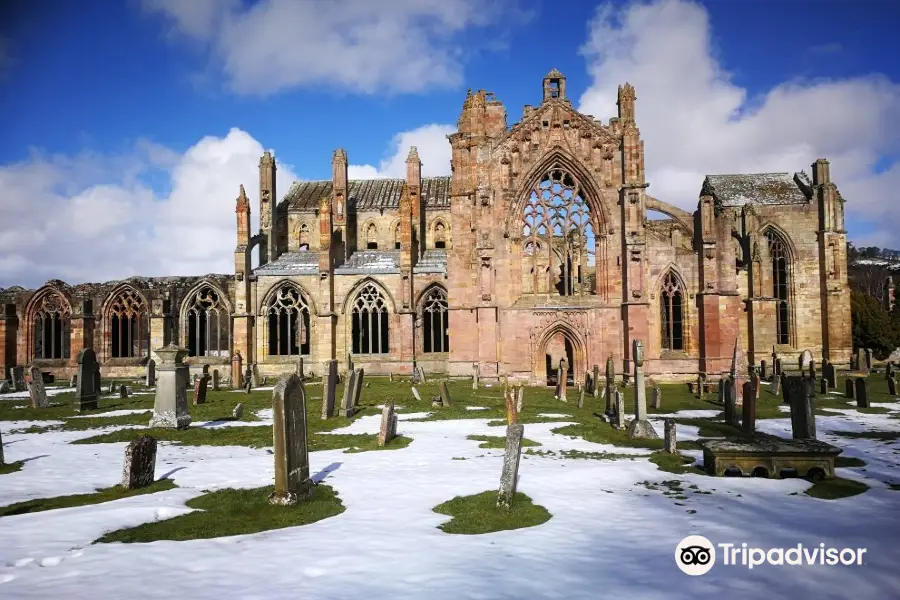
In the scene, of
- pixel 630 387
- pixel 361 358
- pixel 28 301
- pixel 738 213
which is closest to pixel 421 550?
pixel 630 387

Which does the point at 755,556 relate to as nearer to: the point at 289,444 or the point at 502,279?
the point at 289,444

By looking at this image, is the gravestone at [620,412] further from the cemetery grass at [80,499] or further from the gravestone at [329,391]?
the cemetery grass at [80,499]

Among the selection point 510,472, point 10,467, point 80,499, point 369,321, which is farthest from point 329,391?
point 369,321

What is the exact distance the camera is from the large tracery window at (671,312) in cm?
3009

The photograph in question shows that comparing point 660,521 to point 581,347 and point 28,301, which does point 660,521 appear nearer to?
point 581,347

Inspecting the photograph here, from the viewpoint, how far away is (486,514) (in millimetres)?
7797

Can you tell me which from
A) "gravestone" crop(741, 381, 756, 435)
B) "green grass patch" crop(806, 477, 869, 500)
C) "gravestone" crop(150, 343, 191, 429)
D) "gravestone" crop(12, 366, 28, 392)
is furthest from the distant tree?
"gravestone" crop(12, 366, 28, 392)

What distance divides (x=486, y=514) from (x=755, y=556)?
3111mm

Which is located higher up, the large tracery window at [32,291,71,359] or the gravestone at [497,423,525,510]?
the large tracery window at [32,291,71,359]

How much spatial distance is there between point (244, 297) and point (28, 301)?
1450 cm

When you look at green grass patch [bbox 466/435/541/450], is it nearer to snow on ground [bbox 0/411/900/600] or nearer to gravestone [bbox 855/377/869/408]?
snow on ground [bbox 0/411/900/600]

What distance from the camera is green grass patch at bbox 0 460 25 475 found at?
10.7 metres

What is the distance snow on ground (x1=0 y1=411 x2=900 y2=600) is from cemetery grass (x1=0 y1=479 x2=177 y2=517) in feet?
1.08

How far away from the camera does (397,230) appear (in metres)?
43.8
